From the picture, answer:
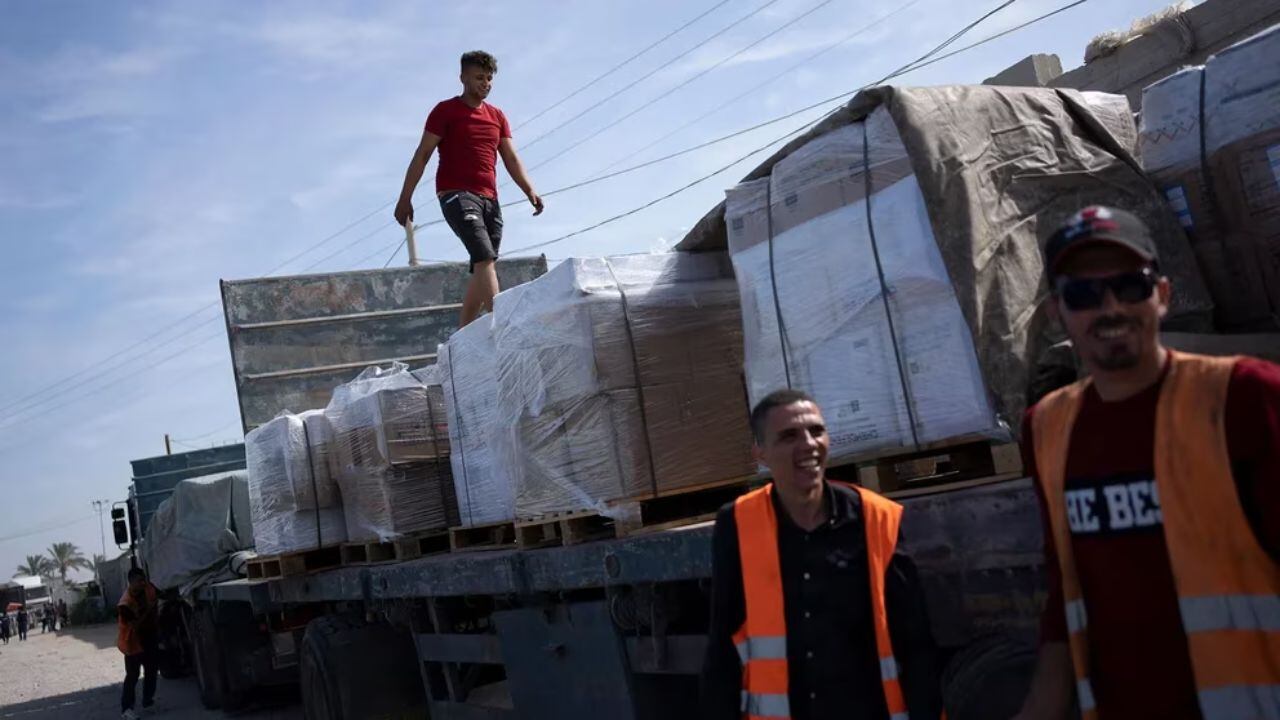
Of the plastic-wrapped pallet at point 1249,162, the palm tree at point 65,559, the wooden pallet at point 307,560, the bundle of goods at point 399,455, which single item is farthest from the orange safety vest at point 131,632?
the palm tree at point 65,559

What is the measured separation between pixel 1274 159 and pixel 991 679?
160 centimetres

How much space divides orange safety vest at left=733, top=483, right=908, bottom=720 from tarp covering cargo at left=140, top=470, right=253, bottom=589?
10.2 meters

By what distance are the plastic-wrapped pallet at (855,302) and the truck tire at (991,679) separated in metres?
0.64

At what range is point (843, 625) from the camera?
8.84 ft

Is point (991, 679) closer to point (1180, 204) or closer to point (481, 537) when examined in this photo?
point (1180, 204)

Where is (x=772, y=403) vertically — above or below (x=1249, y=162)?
below

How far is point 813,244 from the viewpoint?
3.87 meters

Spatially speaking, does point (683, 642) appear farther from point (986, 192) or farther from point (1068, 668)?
point (1068, 668)

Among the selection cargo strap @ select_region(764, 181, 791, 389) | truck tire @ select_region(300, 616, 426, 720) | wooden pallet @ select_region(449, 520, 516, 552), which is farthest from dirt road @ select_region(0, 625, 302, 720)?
cargo strap @ select_region(764, 181, 791, 389)

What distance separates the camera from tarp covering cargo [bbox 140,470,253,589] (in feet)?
39.9

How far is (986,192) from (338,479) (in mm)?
4985

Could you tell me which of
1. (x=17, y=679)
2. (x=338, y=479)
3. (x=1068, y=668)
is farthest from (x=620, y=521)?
(x=17, y=679)

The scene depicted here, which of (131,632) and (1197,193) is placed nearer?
(1197,193)

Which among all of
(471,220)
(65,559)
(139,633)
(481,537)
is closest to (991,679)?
(481,537)
